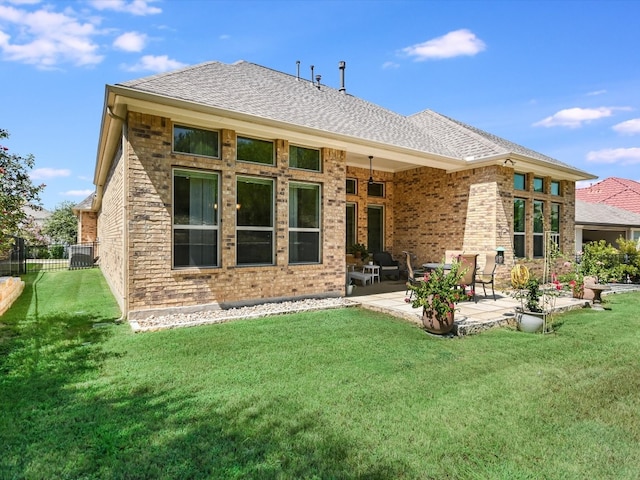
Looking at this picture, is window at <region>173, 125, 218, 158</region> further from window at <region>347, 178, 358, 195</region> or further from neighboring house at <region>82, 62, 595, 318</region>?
window at <region>347, 178, 358, 195</region>

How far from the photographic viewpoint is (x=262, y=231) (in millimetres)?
7703

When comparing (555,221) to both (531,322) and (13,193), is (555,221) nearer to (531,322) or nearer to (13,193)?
(531,322)

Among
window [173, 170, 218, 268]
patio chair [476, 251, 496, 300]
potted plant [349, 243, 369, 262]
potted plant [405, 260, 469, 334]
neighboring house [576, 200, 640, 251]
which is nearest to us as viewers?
potted plant [405, 260, 469, 334]

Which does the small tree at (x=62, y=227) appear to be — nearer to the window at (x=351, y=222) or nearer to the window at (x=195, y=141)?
the window at (x=351, y=222)

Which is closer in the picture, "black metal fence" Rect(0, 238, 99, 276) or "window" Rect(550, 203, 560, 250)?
"black metal fence" Rect(0, 238, 99, 276)

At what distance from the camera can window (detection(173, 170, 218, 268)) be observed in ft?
22.0

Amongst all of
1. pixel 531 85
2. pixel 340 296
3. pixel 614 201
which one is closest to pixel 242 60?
pixel 340 296

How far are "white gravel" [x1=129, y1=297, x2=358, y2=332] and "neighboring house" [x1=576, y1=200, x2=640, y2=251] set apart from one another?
16.5m

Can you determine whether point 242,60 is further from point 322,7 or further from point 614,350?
point 614,350

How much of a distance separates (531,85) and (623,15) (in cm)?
408

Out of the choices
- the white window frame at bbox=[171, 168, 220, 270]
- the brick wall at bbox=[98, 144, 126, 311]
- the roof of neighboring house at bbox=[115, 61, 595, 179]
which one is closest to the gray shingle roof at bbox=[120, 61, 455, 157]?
the roof of neighboring house at bbox=[115, 61, 595, 179]

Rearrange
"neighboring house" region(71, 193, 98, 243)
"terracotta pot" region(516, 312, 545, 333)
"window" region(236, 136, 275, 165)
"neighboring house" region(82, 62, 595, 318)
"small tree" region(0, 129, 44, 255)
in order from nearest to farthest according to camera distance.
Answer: "small tree" region(0, 129, 44, 255) < "terracotta pot" region(516, 312, 545, 333) < "neighboring house" region(82, 62, 595, 318) < "window" region(236, 136, 275, 165) < "neighboring house" region(71, 193, 98, 243)

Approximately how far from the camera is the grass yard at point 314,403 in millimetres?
2525

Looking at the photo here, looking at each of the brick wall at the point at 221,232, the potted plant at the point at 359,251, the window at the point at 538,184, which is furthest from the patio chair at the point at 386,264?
the window at the point at 538,184
